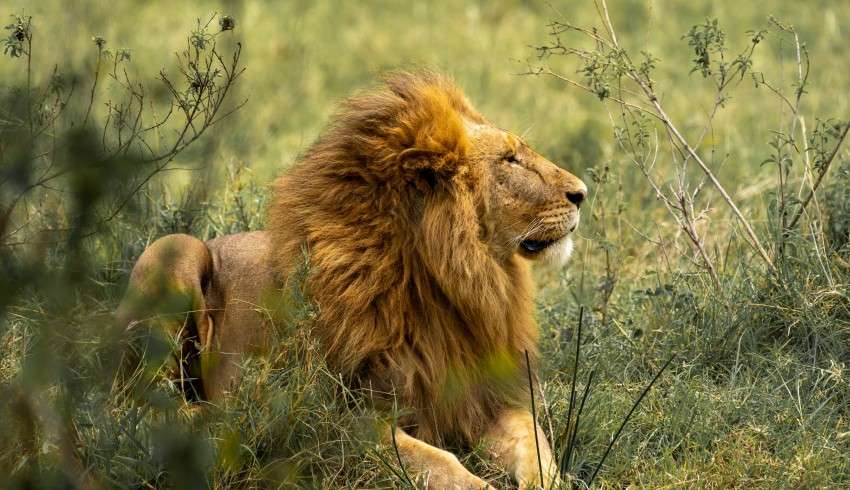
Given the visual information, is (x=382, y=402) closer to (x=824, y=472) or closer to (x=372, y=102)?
(x=372, y=102)

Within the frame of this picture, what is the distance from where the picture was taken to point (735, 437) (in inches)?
146

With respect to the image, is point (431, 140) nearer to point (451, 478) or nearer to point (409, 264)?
point (409, 264)

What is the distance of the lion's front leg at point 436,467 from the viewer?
339 cm

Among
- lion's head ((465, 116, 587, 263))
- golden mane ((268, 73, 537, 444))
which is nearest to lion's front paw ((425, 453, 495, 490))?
golden mane ((268, 73, 537, 444))

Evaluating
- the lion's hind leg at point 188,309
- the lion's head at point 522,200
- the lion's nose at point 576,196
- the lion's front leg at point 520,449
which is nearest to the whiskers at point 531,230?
the lion's head at point 522,200

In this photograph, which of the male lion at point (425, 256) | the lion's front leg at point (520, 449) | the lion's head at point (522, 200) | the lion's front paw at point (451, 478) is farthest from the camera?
the lion's head at point (522, 200)

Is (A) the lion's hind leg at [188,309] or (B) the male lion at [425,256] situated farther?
(A) the lion's hind leg at [188,309]

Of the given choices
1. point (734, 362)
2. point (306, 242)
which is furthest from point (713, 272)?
point (306, 242)

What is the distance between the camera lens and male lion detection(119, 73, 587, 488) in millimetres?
3656

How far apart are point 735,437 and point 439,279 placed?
38.5 inches

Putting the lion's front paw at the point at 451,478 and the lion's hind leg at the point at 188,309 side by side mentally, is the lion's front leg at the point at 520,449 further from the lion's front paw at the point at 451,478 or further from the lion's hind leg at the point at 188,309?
the lion's hind leg at the point at 188,309

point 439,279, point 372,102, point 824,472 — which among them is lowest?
point 824,472

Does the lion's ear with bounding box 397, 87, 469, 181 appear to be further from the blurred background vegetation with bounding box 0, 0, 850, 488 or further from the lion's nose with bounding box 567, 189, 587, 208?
the blurred background vegetation with bounding box 0, 0, 850, 488

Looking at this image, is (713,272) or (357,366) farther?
(713,272)
